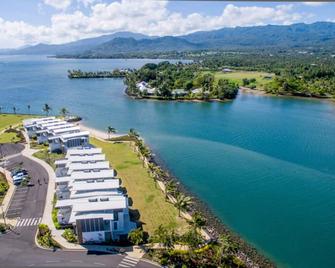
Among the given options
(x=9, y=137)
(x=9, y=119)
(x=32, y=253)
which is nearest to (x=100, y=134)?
(x=9, y=137)

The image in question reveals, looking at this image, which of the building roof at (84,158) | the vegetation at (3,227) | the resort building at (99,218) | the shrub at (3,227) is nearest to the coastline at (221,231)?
the resort building at (99,218)

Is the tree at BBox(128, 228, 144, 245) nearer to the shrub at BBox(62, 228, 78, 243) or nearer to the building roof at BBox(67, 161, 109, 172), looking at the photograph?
the shrub at BBox(62, 228, 78, 243)

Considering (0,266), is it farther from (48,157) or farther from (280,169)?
(280,169)

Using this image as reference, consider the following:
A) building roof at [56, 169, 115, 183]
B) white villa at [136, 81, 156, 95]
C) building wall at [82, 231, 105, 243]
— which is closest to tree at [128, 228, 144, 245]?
building wall at [82, 231, 105, 243]

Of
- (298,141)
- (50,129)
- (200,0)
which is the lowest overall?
(298,141)

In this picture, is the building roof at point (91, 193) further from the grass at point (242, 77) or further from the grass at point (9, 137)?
the grass at point (242, 77)

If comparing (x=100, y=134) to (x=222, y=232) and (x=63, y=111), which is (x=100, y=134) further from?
(x=222, y=232)

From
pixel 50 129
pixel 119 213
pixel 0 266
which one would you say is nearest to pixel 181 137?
pixel 50 129
